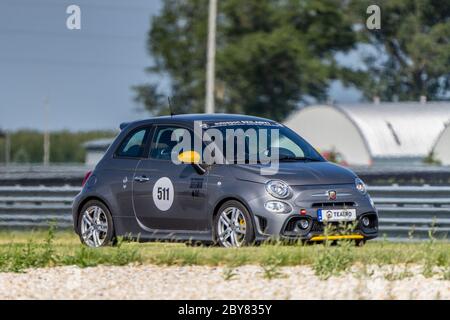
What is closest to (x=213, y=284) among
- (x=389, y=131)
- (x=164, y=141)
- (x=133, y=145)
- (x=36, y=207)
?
(x=164, y=141)

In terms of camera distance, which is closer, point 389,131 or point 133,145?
point 133,145

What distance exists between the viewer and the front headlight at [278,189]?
1400cm

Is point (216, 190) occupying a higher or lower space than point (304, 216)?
higher

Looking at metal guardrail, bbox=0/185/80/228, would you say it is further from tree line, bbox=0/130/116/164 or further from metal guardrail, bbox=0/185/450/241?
tree line, bbox=0/130/116/164

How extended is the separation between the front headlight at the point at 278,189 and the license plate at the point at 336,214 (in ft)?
1.30

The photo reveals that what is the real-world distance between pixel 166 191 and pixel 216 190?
75cm

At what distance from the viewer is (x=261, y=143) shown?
49.0 ft

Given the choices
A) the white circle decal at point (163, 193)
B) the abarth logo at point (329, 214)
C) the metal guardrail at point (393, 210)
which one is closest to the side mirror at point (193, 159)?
the white circle decal at point (163, 193)

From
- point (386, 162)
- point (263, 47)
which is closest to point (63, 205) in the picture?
point (386, 162)

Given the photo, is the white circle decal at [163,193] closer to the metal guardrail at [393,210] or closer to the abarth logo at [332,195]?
the abarth logo at [332,195]

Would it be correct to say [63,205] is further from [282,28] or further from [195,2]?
[195,2]

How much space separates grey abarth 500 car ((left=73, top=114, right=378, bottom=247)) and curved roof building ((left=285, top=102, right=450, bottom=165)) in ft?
136

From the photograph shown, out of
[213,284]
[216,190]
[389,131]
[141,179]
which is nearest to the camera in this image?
[213,284]

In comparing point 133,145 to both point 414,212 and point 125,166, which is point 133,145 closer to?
point 125,166
